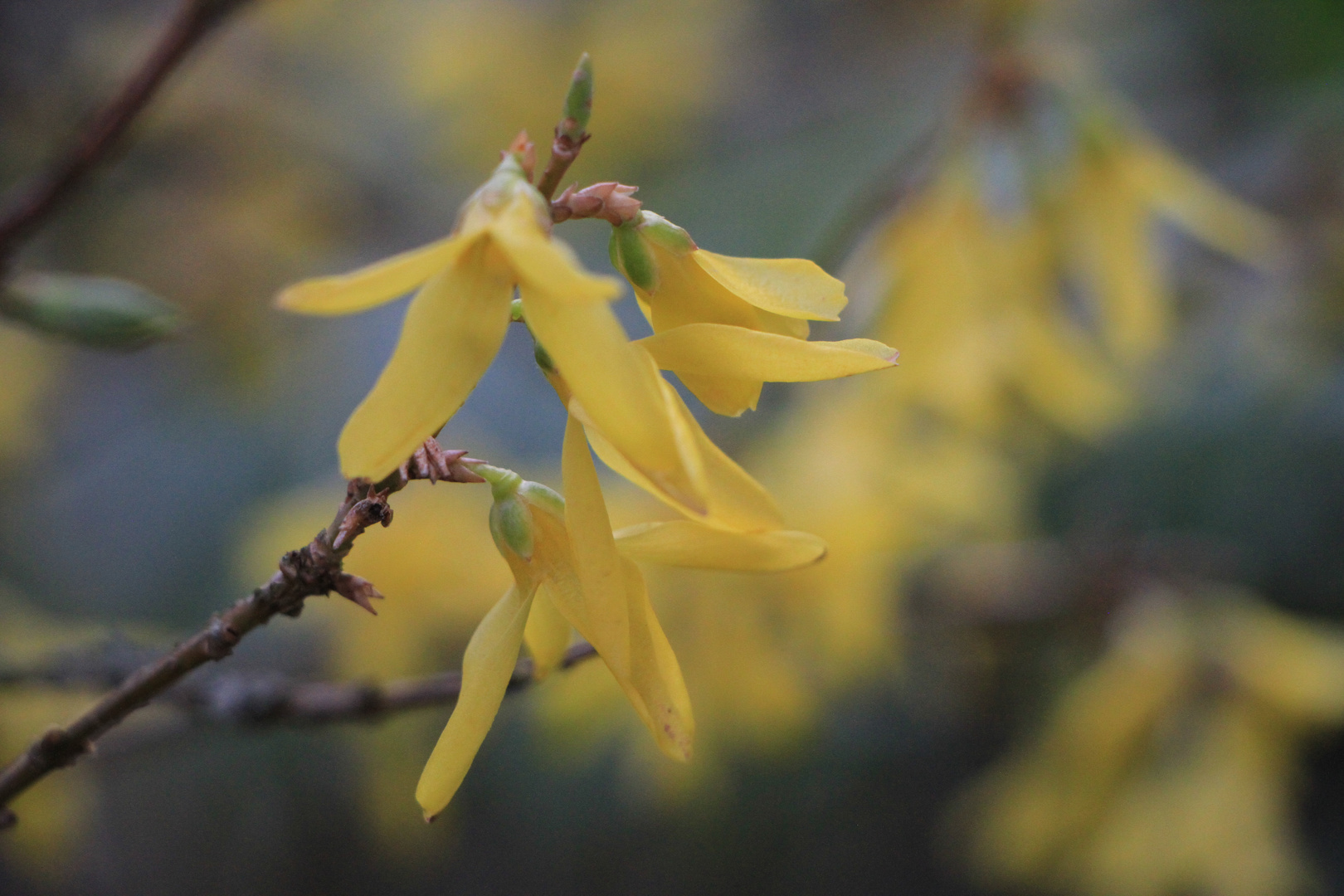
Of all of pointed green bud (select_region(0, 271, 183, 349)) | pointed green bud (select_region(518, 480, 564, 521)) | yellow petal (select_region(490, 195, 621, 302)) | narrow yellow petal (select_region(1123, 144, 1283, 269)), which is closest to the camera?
yellow petal (select_region(490, 195, 621, 302))

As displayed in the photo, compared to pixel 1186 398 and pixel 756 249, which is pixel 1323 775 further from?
pixel 756 249

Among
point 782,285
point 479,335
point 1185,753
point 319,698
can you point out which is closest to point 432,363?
point 479,335

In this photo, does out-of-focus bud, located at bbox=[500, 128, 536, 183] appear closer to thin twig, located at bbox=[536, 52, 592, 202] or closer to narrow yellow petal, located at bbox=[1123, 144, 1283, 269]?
thin twig, located at bbox=[536, 52, 592, 202]

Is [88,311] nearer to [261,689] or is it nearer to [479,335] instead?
[261,689]

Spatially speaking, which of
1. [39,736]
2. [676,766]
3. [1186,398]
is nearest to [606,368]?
[39,736]

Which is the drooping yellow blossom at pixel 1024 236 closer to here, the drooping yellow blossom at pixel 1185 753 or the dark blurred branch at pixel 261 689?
the drooping yellow blossom at pixel 1185 753

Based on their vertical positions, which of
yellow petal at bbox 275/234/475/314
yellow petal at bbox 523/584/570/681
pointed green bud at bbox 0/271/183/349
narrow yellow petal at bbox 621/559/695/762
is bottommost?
narrow yellow petal at bbox 621/559/695/762

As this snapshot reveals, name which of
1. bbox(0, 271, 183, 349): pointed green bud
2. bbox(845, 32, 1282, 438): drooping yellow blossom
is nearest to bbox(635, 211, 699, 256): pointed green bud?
bbox(0, 271, 183, 349): pointed green bud

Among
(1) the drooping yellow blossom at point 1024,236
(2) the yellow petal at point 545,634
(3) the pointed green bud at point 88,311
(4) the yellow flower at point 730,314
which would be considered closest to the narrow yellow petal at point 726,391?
(4) the yellow flower at point 730,314
